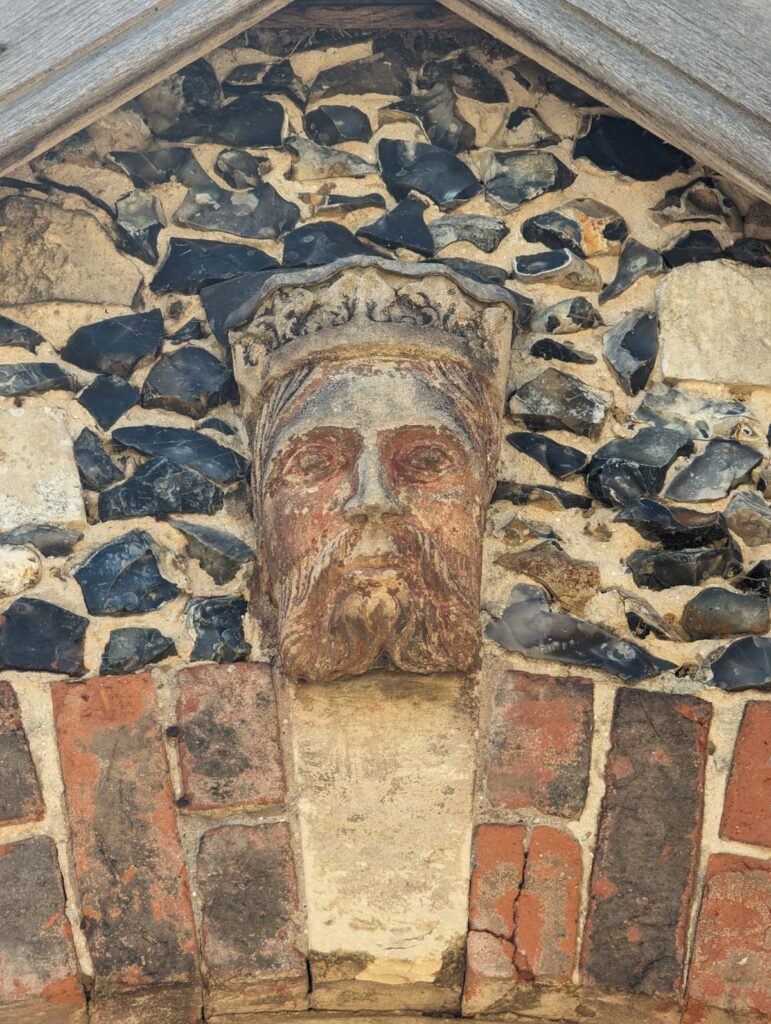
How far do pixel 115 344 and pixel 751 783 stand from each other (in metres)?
1.36

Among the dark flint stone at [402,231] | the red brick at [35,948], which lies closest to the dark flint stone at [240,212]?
the dark flint stone at [402,231]

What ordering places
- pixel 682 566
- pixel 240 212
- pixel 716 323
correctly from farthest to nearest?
pixel 240 212, pixel 716 323, pixel 682 566

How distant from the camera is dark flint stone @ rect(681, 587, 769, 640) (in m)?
2.79

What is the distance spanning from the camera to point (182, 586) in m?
2.82

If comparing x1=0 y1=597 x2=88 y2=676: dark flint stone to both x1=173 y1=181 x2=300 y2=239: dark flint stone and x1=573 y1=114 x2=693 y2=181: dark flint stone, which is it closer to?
x1=173 y1=181 x2=300 y2=239: dark flint stone

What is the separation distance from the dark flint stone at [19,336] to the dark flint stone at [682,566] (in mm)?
1151

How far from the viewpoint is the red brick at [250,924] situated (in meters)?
2.62

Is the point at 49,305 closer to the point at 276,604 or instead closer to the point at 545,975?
the point at 276,604

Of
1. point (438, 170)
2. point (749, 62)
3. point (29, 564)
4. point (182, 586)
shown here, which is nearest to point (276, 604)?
point (182, 586)

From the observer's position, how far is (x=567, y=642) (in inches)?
109

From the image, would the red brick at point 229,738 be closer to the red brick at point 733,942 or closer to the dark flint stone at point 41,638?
the dark flint stone at point 41,638

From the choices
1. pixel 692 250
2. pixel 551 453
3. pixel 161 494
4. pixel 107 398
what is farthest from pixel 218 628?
pixel 692 250

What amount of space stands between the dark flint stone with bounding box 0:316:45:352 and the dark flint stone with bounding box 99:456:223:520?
0.34 meters

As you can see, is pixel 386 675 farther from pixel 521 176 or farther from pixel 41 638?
→ pixel 521 176
